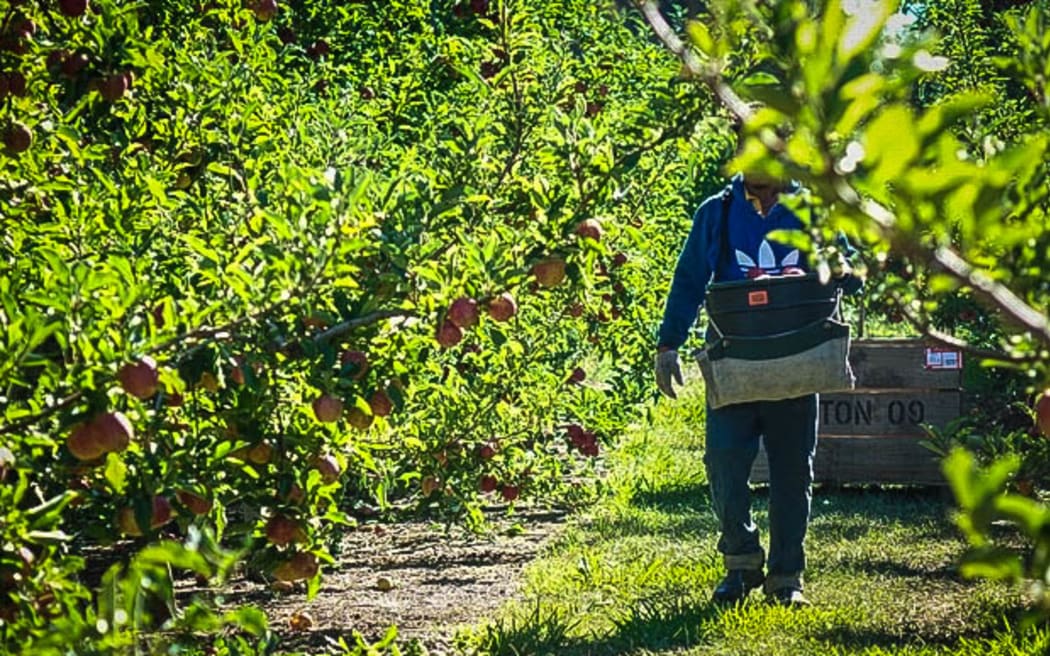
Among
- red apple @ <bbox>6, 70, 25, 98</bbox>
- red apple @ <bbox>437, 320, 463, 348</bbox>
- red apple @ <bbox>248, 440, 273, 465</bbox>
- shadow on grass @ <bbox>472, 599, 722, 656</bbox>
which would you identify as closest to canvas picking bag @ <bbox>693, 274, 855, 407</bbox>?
shadow on grass @ <bbox>472, 599, 722, 656</bbox>

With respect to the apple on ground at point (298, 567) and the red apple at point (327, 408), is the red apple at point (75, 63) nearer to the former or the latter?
the red apple at point (327, 408)

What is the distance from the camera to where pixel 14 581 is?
2.13m

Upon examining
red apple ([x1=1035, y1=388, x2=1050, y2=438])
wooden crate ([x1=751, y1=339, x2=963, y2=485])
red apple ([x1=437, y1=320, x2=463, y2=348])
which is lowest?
wooden crate ([x1=751, y1=339, x2=963, y2=485])

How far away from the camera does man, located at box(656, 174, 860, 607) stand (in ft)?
17.0

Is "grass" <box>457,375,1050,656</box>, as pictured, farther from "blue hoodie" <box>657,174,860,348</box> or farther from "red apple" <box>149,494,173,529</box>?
"red apple" <box>149,494,173,529</box>

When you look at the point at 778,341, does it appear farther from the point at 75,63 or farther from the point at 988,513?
the point at 988,513

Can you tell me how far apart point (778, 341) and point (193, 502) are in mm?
2587

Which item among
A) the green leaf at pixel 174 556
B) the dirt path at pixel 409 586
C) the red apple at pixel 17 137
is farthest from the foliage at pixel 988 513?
the dirt path at pixel 409 586

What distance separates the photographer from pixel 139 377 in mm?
2291

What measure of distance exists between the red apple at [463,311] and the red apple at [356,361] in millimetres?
227

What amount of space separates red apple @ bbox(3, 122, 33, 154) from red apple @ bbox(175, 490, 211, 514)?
2.78 ft

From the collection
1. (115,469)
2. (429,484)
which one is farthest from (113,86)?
(429,484)

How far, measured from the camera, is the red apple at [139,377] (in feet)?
7.51

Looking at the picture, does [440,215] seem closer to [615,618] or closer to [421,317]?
[421,317]
